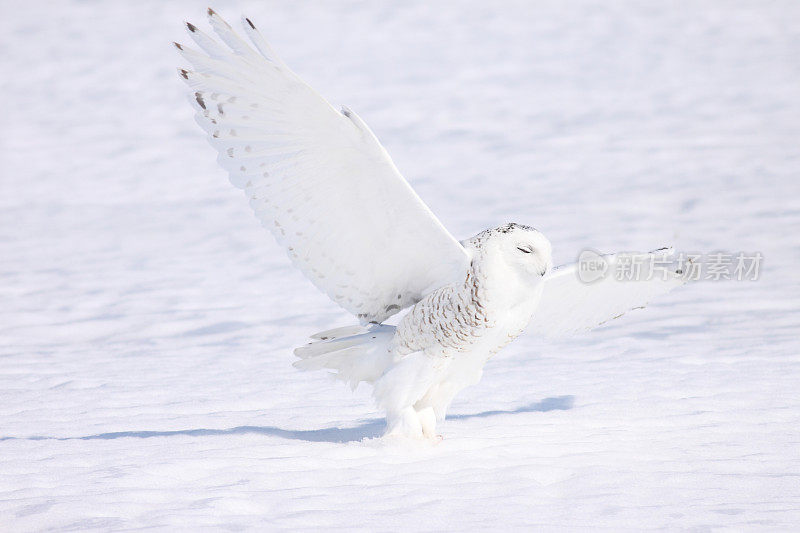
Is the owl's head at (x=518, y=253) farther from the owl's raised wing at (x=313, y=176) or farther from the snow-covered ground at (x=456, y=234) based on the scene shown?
the snow-covered ground at (x=456, y=234)

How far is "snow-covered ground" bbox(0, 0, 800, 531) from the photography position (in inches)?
131

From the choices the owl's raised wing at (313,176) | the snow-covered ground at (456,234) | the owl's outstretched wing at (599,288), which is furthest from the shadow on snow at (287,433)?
the owl's outstretched wing at (599,288)

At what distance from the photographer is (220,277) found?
→ 7770 millimetres

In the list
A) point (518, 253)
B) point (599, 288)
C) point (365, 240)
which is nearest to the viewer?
point (518, 253)

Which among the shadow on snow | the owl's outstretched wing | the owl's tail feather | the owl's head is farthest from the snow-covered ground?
the owl's head

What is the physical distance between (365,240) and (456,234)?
4.86 m

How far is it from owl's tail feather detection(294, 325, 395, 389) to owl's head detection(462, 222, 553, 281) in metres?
0.62

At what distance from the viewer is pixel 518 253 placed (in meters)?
3.62

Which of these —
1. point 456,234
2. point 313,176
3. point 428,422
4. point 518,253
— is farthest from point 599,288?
point 456,234

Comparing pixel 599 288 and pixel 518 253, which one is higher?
pixel 518 253

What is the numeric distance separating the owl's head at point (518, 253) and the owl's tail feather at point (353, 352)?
62 centimetres

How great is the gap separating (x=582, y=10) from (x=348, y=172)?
13048 millimetres

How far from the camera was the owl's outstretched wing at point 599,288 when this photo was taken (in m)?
4.19

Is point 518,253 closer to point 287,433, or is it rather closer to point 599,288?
point 599,288
